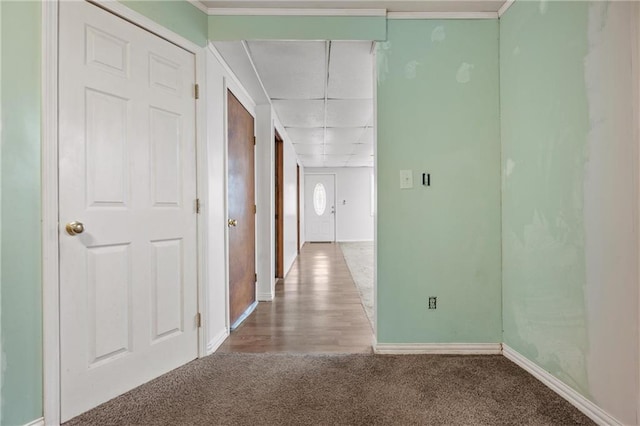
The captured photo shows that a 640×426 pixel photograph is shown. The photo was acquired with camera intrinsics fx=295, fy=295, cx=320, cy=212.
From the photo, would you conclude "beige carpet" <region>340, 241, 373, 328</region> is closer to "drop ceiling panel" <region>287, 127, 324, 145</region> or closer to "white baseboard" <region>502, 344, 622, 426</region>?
"white baseboard" <region>502, 344, 622, 426</region>

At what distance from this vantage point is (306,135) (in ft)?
16.1

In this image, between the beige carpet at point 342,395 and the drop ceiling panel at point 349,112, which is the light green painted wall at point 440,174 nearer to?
the beige carpet at point 342,395

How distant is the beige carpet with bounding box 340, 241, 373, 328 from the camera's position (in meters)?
3.24

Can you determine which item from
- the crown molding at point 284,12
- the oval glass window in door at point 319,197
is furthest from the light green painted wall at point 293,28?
the oval glass window in door at point 319,197

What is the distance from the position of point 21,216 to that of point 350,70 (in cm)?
240

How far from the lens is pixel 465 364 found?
6.29 ft

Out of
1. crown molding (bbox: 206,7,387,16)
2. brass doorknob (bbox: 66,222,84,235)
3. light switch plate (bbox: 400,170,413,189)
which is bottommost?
brass doorknob (bbox: 66,222,84,235)

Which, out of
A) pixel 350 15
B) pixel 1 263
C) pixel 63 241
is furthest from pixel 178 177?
pixel 350 15

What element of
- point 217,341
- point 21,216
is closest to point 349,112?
point 217,341

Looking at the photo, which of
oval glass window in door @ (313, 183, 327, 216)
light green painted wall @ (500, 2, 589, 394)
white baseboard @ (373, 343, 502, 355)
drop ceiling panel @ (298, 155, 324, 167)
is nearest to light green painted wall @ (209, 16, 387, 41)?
light green painted wall @ (500, 2, 589, 394)

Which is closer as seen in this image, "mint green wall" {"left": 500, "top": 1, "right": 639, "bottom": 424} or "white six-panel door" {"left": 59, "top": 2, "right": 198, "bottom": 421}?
"mint green wall" {"left": 500, "top": 1, "right": 639, "bottom": 424}

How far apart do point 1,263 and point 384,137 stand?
2120mm

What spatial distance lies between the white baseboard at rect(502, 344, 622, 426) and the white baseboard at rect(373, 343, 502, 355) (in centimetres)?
13

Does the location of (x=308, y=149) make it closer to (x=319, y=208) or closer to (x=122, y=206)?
(x=319, y=208)
